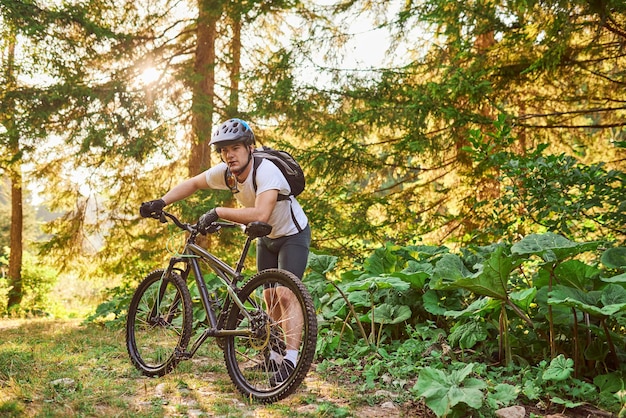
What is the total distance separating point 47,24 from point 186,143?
3726 mm

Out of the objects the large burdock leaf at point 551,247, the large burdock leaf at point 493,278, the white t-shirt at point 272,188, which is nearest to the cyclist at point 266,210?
the white t-shirt at point 272,188

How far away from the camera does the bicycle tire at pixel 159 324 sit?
12.6ft

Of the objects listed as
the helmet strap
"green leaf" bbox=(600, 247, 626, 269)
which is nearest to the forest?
"green leaf" bbox=(600, 247, 626, 269)

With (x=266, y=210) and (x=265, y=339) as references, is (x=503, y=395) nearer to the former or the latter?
(x=265, y=339)

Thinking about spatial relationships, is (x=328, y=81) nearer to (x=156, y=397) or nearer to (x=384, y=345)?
(x=384, y=345)

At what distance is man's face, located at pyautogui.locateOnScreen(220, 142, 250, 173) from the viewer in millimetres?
3639

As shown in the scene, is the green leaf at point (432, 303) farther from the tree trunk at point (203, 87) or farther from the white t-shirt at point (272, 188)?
the tree trunk at point (203, 87)

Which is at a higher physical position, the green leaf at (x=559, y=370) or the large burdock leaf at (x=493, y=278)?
the large burdock leaf at (x=493, y=278)

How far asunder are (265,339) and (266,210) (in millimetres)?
834

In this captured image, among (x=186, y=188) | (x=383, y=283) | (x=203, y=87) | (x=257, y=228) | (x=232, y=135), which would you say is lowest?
(x=383, y=283)

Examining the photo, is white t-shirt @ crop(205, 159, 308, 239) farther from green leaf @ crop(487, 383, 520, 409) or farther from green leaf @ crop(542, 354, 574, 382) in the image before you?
green leaf @ crop(542, 354, 574, 382)

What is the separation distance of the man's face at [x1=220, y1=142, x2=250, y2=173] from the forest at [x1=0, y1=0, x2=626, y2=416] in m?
0.73

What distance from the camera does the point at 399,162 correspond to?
8078 mm

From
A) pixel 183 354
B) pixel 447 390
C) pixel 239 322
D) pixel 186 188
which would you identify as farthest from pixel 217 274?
pixel 447 390
